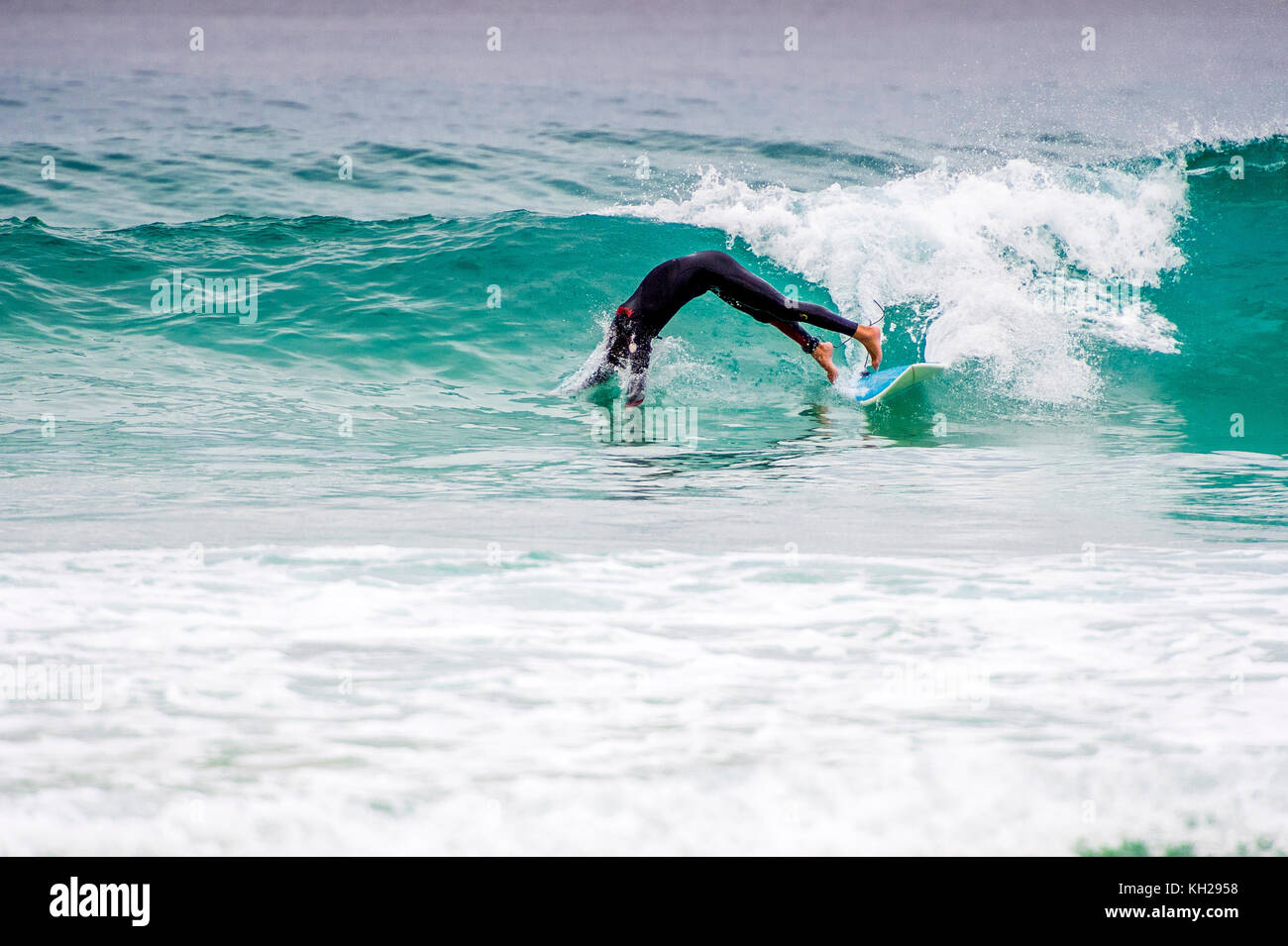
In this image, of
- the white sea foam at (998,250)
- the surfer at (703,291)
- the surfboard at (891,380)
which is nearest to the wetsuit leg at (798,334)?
the surfer at (703,291)

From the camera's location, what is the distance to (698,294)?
25.3 feet

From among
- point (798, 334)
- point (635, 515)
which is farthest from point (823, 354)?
point (635, 515)

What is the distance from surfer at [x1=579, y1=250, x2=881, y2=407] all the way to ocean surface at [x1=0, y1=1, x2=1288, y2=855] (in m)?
0.57

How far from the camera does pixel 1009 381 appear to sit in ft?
28.0

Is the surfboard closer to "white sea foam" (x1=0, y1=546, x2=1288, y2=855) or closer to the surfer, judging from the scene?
the surfer

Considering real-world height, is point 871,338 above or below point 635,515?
above

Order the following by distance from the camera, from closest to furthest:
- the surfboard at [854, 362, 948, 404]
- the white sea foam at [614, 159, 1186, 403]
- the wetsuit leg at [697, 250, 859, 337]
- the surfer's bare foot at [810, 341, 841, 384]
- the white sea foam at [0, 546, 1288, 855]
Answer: the white sea foam at [0, 546, 1288, 855] → the wetsuit leg at [697, 250, 859, 337] → the surfboard at [854, 362, 948, 404] → the surfer's bare foot at [810, 341, 841, 384] → the white sea foam at [614, 159, 1186, 403]

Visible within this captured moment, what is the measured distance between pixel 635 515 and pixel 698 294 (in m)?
3.27

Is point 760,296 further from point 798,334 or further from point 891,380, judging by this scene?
point 891,380

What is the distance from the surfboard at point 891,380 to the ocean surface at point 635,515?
0.20 m

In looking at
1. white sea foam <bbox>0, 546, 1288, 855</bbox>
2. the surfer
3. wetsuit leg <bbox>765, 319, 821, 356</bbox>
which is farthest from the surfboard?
white sea foam <bbox>0, 546, 1288, 855</bbox>

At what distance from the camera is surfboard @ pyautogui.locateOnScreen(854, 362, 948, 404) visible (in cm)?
785

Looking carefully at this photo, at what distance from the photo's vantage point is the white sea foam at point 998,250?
914 cm

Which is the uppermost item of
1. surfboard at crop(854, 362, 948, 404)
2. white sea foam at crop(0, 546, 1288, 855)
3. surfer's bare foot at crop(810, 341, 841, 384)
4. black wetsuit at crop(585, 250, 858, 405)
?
black wetsuit at crop(585, 250, 858, 405)
